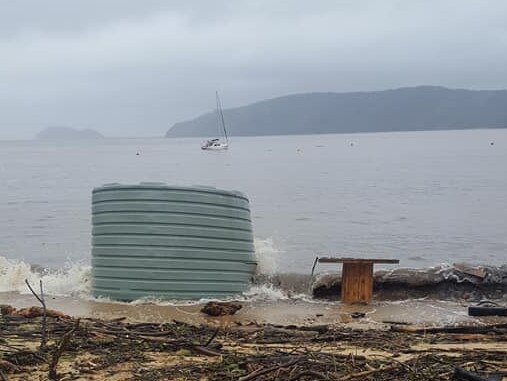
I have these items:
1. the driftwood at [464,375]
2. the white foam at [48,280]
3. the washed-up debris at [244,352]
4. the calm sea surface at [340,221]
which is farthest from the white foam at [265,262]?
the driftwood at [464,375]

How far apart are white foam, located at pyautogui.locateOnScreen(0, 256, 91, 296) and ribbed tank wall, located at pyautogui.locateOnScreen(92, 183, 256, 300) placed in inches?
42.0

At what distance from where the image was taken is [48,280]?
10648mm

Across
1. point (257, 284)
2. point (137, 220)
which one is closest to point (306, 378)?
point (137, 220)

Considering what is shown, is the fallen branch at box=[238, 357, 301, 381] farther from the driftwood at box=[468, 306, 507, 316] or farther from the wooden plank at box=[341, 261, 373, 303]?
the wooden plank at box=[341, 261, 373, 303]

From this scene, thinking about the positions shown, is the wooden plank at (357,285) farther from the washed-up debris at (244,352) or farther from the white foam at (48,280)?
the white foam at (48,280)

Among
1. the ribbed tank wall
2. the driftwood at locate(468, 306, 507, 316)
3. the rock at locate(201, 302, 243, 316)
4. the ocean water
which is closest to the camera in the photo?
the rock at locate(201, 302, 243, 316)

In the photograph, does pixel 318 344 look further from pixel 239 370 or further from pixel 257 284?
pixel 257 284

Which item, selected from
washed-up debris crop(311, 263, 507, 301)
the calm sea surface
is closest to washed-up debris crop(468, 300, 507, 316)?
washed-up debris crop(311, 263, 507, 301)

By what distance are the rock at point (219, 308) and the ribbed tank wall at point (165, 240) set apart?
0.53 m

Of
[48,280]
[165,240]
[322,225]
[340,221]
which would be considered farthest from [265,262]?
[340,221]

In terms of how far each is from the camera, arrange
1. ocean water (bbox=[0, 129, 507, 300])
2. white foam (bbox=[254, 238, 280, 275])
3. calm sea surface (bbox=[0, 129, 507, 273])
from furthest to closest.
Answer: calm sea surface (bbox=[0, 129, 507, 273]) → ocean water (bbox=[0, 129, 507, 300]) → white foam (bbox=[254, 238, 280, 275])

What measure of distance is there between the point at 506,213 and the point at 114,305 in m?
16.8

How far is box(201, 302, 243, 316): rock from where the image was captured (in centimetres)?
788

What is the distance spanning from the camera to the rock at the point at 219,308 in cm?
788
